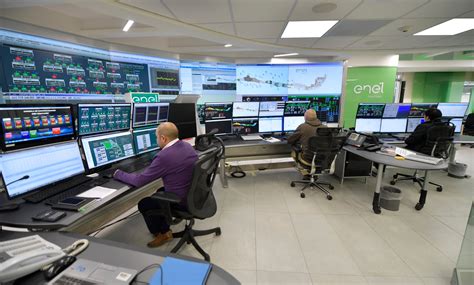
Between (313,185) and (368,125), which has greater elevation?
(368,125)

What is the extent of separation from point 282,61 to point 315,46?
81 cm

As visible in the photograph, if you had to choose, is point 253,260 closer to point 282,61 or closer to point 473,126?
point 282,61

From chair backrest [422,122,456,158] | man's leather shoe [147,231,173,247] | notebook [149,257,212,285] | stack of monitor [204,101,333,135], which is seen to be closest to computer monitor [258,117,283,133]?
stack of monitor [204,101,333,135]

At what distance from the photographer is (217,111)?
364 centimetres

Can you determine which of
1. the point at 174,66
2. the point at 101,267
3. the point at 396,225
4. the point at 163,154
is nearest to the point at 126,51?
the point at 174,66

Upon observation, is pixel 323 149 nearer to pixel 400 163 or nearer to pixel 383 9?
pixel 400 163

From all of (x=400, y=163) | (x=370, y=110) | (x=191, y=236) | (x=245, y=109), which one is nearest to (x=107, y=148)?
(x=191, y=236)

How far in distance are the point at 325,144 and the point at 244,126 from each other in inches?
57.5

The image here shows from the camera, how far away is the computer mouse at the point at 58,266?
854mm

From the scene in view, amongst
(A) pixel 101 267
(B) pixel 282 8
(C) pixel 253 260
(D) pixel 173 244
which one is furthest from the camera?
(B) pixel 282 8

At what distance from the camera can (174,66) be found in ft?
15.3

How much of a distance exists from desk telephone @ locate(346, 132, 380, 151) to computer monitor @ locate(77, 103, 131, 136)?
3.29 metres

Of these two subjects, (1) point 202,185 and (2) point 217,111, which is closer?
(1) point 202,185

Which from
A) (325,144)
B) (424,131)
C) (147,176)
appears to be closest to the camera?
(147,176)
